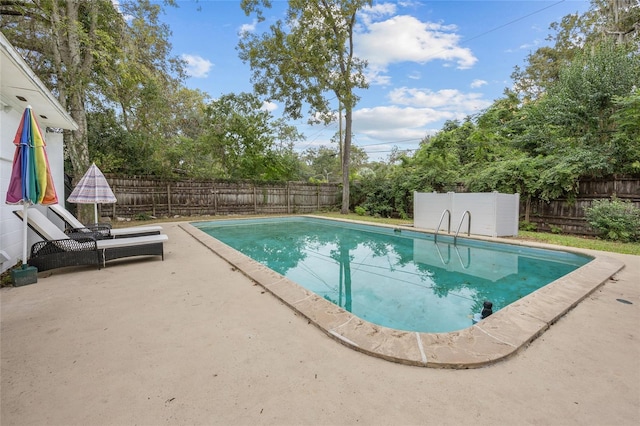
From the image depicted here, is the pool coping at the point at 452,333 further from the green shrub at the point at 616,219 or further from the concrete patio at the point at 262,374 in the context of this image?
the green shrub at the point at 616,219

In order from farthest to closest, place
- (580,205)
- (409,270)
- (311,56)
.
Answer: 1. (311,56)
2. (580,205)
3. (409,270)

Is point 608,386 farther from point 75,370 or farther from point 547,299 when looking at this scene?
point 75,370

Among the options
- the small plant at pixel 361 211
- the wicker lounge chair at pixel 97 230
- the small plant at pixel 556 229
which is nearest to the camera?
the wicker lounge chair at pixel 97 230

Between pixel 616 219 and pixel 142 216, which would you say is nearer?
pixel 616 219

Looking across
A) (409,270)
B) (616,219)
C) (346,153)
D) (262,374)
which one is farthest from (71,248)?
(346,153)

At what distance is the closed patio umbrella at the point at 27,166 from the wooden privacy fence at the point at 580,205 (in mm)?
11452

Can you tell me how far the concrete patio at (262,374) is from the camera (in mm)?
1417

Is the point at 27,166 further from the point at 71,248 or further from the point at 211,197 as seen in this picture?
the point at 211,197

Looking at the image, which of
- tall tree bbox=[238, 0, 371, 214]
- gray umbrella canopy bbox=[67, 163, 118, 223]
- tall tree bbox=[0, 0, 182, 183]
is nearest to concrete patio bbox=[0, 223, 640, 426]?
gray umbrella canopy bbox=[67, 163, 118, 223]

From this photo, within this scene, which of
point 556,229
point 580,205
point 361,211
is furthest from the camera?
point 361,211

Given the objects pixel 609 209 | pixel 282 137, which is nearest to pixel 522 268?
pixel 609 209

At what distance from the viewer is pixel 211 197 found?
44.5 ft

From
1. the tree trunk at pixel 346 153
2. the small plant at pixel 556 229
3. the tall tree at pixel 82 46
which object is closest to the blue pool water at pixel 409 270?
the small plant at pixel 556 229

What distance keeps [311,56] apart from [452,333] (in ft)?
44.8
